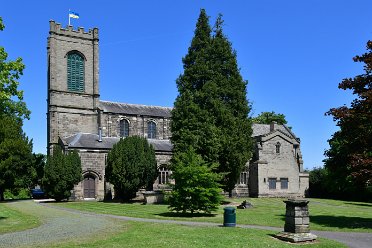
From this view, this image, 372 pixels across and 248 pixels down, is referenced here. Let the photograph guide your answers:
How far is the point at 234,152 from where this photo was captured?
37.8 meters

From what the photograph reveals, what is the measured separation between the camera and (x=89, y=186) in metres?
44.3

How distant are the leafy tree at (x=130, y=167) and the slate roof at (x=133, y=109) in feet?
→ 34.6

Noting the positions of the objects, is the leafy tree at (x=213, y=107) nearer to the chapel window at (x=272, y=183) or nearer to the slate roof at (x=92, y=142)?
the slate roof at (x=92, y=142)

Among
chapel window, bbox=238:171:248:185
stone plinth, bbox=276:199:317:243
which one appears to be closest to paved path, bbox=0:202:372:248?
stone plinth, bbox=276:199:317:243

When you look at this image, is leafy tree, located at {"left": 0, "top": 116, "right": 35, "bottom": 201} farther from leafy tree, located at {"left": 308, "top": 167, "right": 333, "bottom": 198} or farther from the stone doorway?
leafy tree, located at {"left": 308, "top": 167, "right": 333, "bottom": 198}

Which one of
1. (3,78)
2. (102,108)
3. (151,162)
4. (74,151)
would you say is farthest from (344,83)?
(102,108)

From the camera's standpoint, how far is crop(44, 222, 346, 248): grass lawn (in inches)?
589

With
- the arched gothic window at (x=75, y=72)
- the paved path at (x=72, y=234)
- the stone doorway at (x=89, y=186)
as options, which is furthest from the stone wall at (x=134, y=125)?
the paved path at (x=72, y=234)

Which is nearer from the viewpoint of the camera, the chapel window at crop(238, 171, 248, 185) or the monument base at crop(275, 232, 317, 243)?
the monument base at crop(275, 232, 317, 243)

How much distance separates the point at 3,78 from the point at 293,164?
40115 mm

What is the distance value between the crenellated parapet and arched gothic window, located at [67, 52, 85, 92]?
8.24 feet

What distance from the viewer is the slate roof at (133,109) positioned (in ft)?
173

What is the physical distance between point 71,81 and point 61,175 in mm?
16402

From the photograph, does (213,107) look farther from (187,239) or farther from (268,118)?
(268,118)
